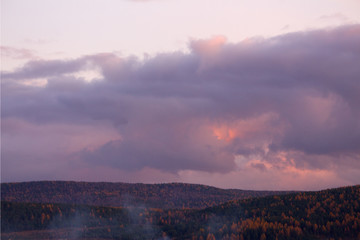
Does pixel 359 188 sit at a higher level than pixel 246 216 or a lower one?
higher

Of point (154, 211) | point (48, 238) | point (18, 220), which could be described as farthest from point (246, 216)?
point (18, 220)

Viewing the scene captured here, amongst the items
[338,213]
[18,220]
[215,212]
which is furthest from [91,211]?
[338,213]

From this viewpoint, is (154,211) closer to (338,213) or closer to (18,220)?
(18,220)

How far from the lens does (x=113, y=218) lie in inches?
5531

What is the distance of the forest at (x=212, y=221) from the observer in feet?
338

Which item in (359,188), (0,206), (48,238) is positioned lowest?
(48,238)

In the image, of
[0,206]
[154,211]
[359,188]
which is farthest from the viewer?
[154,211]

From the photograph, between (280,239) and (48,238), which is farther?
(48,238)

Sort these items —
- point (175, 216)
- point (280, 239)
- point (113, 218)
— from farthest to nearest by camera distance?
point (175, 216) < point (113, 218) < point (280, 239)

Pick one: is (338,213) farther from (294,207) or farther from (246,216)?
(246,216)

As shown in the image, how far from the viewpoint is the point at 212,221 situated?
13412 centimetres

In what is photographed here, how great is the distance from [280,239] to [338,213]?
20.4 metres

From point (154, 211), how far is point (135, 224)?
82.1ft

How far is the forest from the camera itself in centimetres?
10288
